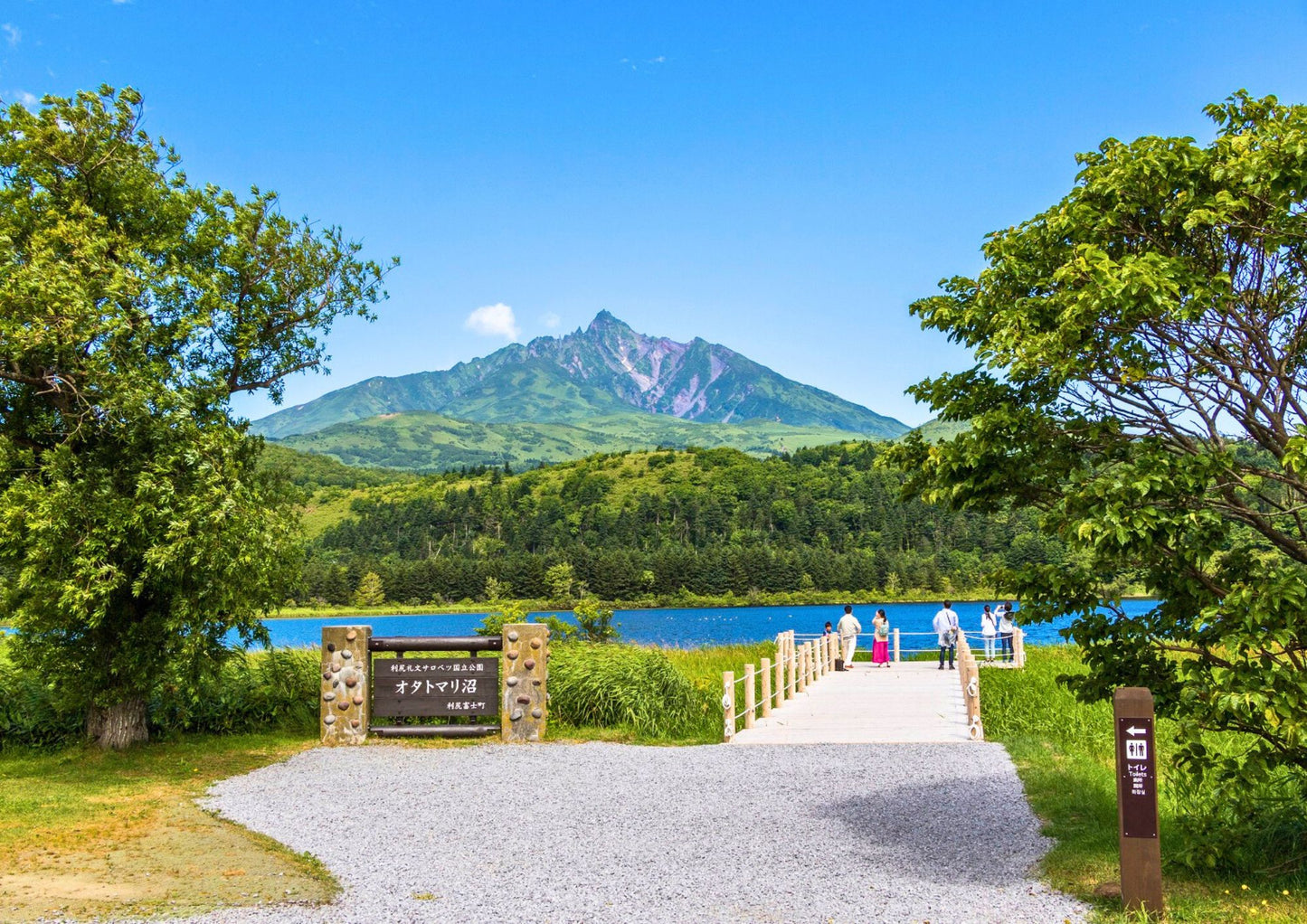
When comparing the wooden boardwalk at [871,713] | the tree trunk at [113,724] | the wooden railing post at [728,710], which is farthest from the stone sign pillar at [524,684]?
the tree trunk at [113,724]

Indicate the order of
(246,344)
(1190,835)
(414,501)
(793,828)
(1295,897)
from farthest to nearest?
(414,501) < (246,344) < (793,828) < (1190,835) < (1295,897)

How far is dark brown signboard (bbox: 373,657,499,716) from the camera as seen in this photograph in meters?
15.2

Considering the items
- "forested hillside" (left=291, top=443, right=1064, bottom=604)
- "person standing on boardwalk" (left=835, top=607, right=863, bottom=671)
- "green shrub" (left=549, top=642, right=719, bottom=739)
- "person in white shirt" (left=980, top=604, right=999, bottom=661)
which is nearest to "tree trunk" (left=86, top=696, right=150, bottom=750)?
"green shrub" (left=549, top=642, right=719, bottom=739)

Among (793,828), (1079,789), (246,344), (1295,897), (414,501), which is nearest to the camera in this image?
(1295,897)

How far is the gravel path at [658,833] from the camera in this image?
7.06 meters

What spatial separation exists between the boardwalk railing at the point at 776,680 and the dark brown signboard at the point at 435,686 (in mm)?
3621

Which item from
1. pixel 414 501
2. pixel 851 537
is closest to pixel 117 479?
pixel 851 537

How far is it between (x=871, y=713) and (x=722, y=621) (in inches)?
2622

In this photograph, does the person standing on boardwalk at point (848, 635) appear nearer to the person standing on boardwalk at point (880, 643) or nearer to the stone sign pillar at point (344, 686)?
the person standing on boardwalk at point (880, 643)

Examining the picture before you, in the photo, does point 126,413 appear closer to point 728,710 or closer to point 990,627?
point 728,710

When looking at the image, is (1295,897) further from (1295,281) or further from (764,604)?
(764,604)

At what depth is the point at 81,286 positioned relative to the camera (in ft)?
40.0

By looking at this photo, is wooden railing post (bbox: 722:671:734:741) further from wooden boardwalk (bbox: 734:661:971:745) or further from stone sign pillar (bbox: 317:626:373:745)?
stone sign pillar (bbox: 317:626:373:745)

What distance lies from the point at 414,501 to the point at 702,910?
16014 centimetres
